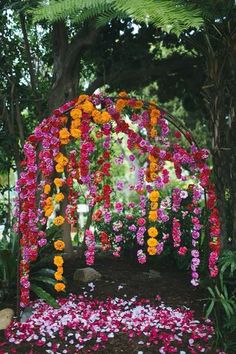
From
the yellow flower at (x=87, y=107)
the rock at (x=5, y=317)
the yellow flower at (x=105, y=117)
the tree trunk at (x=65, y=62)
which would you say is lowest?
the rock at (x=5, y=317)

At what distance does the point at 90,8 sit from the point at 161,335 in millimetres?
2590

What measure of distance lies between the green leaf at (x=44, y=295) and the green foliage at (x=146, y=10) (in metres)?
2.49

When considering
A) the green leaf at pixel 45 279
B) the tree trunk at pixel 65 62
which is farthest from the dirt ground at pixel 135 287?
the tree trunk at pixel 65 62

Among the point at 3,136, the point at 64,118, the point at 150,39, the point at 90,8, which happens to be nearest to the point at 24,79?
the point at 3,136

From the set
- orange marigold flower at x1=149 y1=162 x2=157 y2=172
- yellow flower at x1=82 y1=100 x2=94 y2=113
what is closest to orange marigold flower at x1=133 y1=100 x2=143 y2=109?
yellow flower at x1=82 y1=100 x2=94 y2=113

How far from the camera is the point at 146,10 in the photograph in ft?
10.3

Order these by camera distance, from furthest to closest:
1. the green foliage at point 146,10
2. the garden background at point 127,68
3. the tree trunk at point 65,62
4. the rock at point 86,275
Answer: the tree trunk at point 65,62, the rock at point 86,275, the garden background at point 127,68, the green foliage at point 146,10

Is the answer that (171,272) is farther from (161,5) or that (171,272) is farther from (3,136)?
(161,5)

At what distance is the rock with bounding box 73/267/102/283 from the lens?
5.43m

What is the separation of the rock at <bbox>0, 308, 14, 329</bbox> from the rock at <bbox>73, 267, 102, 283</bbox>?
106cm

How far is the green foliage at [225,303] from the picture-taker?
4.07 metres

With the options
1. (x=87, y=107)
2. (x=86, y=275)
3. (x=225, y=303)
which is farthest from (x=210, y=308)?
(x=87, y=107)

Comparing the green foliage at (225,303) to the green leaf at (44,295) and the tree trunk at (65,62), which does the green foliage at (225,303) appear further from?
the tree trunk at (65,62)

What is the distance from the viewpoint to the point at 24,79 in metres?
6.98
